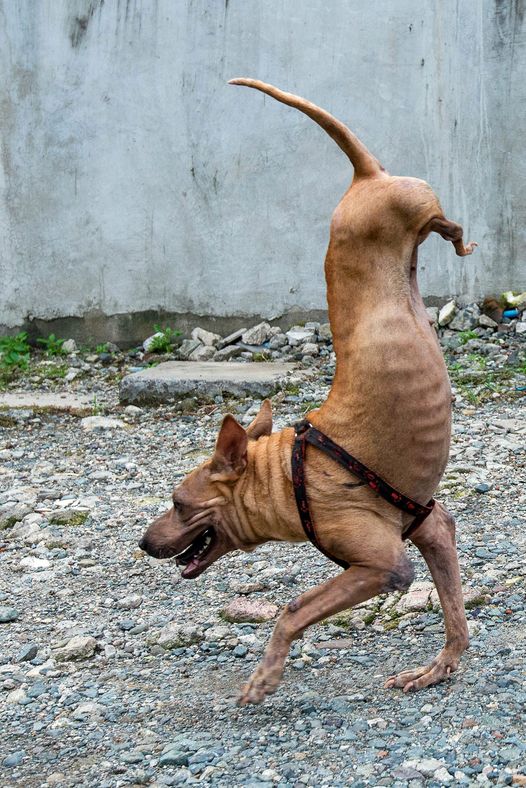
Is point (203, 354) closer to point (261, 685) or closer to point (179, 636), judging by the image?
point (179, 636)

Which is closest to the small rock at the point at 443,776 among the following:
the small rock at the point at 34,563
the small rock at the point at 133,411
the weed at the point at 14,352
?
the small rock at the point at 34,563

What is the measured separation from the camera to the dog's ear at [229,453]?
4.02m

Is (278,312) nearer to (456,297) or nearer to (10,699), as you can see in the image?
(456,297)

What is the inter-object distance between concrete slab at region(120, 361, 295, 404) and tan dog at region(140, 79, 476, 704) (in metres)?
4.63

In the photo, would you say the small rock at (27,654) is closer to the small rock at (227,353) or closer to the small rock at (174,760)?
the small rock at (174,760)

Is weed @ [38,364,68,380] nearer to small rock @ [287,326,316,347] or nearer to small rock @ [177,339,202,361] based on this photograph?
small rock @ [177,339,202,361]

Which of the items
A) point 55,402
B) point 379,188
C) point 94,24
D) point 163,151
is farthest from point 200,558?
point 94,24

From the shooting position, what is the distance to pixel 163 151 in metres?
10.4

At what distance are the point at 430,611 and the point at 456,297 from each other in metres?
Result: 5.55

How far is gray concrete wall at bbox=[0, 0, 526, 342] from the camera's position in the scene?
31.8 ft

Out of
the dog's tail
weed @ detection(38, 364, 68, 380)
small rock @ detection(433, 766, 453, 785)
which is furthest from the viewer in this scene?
weed @ detection(38, 364, 68, 380)

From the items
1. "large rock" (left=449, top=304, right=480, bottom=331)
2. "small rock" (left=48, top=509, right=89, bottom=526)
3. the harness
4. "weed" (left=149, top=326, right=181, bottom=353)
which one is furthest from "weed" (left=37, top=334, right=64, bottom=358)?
the harness

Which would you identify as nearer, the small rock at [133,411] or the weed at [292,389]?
the weed at [292,389]

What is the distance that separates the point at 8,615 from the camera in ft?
16.7
